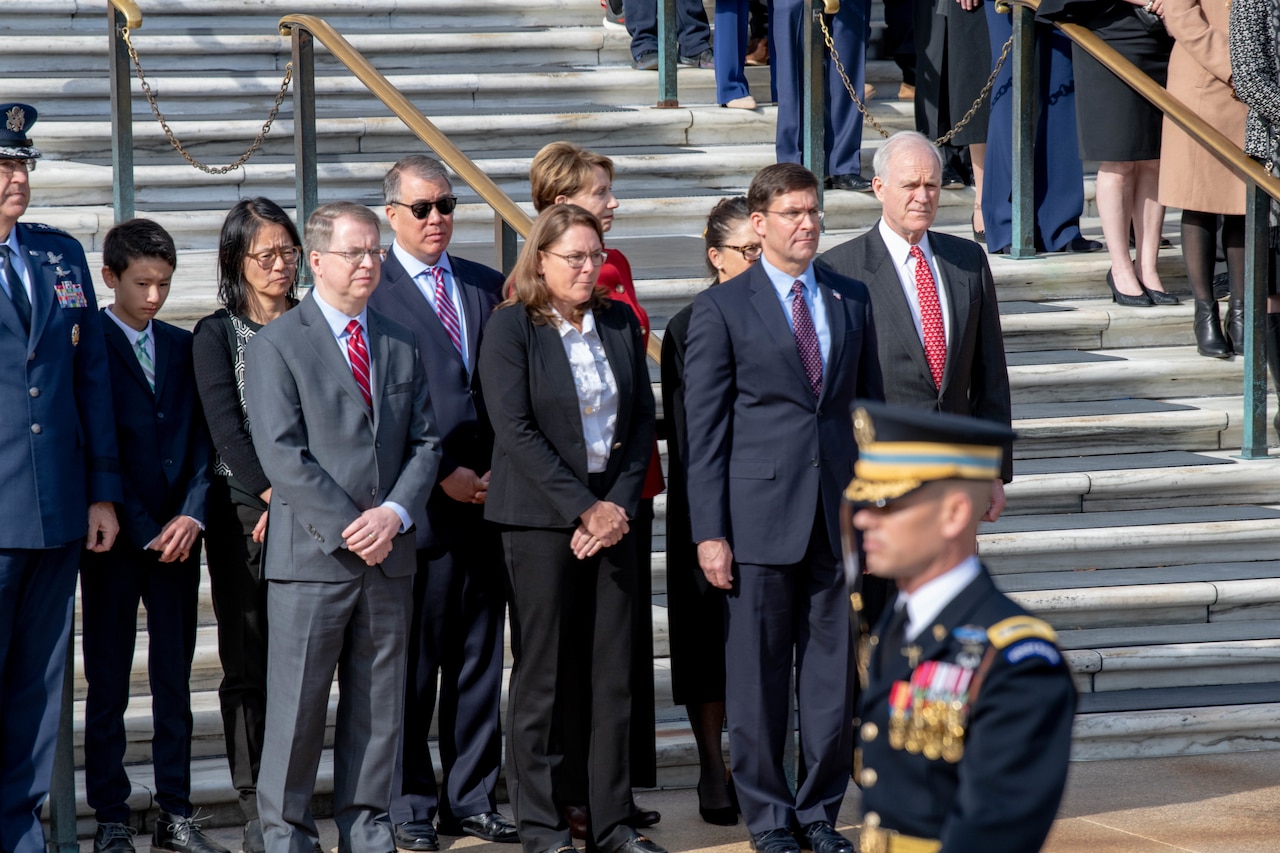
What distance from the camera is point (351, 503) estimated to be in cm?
422

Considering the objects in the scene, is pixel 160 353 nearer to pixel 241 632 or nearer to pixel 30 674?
pixel 241 632

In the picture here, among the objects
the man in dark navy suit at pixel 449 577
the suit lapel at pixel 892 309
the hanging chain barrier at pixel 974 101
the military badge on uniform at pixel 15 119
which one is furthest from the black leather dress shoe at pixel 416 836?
the hanging chain barrier at pixel 974 101

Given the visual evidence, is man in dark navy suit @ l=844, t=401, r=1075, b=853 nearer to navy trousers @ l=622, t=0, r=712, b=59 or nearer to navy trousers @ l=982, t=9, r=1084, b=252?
navy trousers @ l=982, t=9, r=1084, b=252

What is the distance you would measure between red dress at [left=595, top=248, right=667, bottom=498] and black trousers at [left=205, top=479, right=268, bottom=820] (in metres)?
1.08

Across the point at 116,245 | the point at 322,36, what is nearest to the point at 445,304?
the point at 116,245

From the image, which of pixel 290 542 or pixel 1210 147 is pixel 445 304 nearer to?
pixel 290 542

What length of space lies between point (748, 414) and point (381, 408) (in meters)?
1.00

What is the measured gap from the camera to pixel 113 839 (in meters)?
4.38

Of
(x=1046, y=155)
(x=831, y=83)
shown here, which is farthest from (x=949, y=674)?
(x=831, y=83)

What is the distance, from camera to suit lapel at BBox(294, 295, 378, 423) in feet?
14.0

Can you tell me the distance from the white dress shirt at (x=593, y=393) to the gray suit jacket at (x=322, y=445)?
43 cm

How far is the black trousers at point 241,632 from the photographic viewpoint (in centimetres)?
452

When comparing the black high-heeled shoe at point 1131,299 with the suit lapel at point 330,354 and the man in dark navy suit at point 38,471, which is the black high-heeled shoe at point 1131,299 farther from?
the man in dark navy suit at point 38,471

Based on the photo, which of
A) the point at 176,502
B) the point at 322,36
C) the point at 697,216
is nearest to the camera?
the point at 176,502
